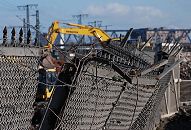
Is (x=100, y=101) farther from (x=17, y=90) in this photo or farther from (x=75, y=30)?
(x=75, y=30)

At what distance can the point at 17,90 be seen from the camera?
589 cm

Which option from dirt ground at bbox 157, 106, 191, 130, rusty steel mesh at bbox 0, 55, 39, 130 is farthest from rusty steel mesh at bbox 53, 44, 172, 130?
dirt ground at bbox 157, 106, 191, 130

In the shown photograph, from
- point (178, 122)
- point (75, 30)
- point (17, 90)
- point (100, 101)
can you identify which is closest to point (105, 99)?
point (100, 101)

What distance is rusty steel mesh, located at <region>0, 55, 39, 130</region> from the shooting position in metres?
5.69

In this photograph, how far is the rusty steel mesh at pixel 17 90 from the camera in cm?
569

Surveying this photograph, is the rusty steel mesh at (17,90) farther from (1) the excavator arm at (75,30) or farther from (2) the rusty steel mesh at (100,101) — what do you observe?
(1) the excavator arm at (75,30)

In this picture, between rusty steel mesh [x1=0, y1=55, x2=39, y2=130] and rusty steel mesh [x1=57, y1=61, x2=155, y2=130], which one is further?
rusty steel mesh [x1=57, y1=61, x2=155, y2=130]

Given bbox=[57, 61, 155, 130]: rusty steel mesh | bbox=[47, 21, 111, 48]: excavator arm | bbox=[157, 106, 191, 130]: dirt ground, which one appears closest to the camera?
bbox=[57, 61, 155, 130]: rusty steel mesh

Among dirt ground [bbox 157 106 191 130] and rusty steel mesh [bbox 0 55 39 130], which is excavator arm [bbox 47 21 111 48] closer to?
dirt ground [bbox 157 106 191 130]

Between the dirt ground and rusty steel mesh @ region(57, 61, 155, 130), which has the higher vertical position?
rusty steel mesh @ region(57, 61, 155, 130)

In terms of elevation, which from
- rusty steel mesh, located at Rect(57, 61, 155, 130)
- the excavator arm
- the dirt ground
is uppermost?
the excavator arm

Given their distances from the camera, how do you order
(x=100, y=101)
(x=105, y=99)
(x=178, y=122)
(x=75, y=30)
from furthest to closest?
(x=75, y=30), (x=178, y=122), (x=105, y=99), (x=100, y=101)

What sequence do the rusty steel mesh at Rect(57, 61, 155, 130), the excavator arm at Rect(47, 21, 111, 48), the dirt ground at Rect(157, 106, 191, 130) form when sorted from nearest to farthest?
1. the rusty steel mesh at Rect(57, 61, 155, 130)
2. the dirt ground at Rect(157, 106, 191, 130)
3. the excavator arm at Rect(47, 21, 111, 48)

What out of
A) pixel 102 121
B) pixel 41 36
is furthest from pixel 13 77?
pixel 102 121
